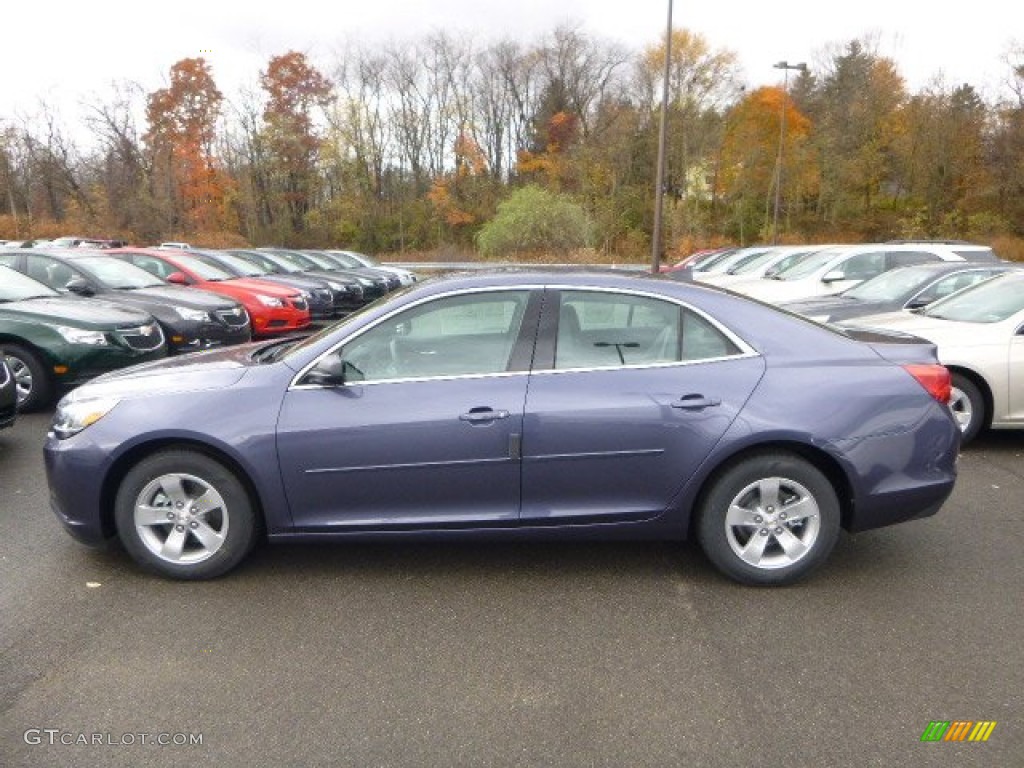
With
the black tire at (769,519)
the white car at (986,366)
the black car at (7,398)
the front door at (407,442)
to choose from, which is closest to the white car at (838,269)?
the white car at (986,366)

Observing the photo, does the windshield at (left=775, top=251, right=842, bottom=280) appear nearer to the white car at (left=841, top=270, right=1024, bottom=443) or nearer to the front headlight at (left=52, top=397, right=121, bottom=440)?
the white car at (left=841, top=270, right=1024, bottom=443)

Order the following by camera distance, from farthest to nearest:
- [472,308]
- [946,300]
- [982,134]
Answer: [982,134] → [946,300] → [472,308]

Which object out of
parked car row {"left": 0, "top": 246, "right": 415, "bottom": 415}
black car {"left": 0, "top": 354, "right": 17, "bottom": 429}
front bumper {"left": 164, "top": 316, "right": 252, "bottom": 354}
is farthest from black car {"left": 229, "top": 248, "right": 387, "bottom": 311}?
black car {"left": 0, "top": 354, "right": 17, "bottom": 429}

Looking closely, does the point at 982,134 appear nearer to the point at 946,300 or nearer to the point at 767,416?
the point at 946,300

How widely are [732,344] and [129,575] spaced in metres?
3.24

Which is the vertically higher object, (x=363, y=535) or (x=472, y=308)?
(x=472, y=308)

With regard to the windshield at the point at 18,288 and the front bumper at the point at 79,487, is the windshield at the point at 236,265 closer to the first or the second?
the windshield at the point at 18,288

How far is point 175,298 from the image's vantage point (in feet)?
33.9

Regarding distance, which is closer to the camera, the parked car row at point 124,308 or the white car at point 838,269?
the parked car row at point 124,308

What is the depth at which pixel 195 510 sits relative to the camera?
3.93 m

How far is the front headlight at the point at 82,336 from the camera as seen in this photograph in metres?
7.75

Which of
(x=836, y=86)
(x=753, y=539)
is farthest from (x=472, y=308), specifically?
(x=836, y=86)

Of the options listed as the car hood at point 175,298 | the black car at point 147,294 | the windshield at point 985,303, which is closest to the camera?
the windshield at point 985,303

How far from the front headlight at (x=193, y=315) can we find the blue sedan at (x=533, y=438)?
19.5 ft
